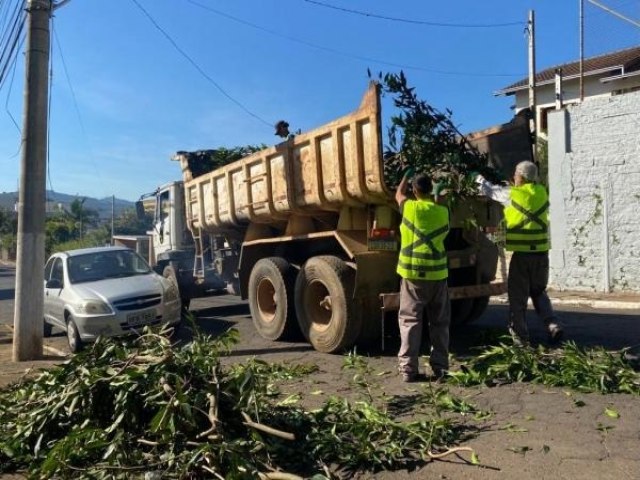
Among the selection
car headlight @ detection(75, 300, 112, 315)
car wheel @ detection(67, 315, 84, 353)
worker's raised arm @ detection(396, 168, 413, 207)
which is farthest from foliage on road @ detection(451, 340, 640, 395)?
car wheel @ detection(67, 315, 84, 353)

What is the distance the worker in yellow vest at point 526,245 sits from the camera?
627 cm

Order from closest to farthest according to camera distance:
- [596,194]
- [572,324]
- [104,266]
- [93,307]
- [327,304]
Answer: [327,304]
[572,324]
[93,307]
[104,266]
[596,194]

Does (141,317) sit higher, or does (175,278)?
(175,278)

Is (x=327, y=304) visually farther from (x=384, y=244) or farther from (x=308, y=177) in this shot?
(x=308, y=177)

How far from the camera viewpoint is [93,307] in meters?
8.54

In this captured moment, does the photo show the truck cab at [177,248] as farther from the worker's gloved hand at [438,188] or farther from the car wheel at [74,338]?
the worker's gloved hand at [438,188]

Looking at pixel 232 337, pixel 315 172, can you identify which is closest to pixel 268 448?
pixel 232 337

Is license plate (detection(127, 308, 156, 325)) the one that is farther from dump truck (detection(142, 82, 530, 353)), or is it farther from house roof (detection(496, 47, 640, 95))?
house roof (detection(496, 47, 640, 95))

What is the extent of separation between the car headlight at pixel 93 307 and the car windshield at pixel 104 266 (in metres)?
0.85

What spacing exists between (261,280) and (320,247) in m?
1.12

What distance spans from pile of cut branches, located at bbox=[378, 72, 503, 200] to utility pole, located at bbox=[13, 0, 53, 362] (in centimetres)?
453

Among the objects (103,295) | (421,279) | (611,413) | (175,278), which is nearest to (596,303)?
(421,279)

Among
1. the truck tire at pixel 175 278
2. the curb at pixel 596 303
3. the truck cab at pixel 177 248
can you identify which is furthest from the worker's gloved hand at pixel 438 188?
the truck tire at pixel 175 278

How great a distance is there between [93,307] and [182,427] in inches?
205
